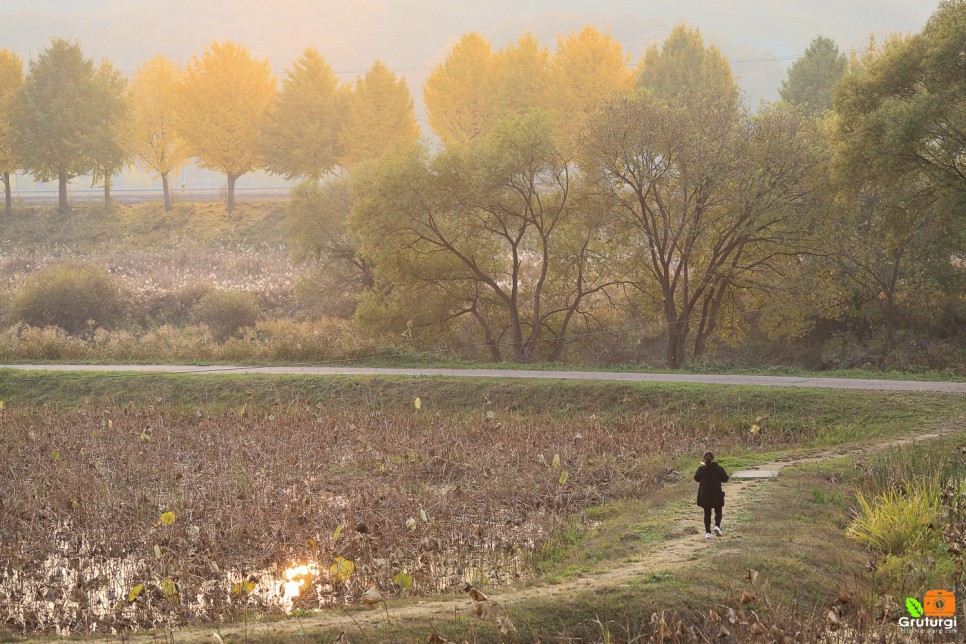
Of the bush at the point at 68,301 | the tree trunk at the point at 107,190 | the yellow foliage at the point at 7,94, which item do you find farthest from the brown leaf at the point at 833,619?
the yellow foliage at the point at 7,94

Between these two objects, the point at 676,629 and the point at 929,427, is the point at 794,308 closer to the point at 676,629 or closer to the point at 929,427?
the point at 929,427

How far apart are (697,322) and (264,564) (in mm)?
24111

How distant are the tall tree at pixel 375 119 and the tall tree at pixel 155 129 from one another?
10884 millimetres

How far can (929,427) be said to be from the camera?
2034 centimetres

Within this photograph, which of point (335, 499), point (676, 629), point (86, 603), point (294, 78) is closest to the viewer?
point (676, 629)

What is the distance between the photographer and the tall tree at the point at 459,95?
6694 cm

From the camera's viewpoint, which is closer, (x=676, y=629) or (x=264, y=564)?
(x=676, y=629)

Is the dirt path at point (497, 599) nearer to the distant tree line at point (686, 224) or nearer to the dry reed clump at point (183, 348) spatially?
the distant tree line at point (686, 224)

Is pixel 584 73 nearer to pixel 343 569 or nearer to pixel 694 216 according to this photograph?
pixel 694 216

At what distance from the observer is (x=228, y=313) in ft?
150

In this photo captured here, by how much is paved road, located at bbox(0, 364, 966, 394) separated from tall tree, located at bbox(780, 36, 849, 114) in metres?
32.4

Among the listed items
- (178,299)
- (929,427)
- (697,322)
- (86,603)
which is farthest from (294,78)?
(86,603)

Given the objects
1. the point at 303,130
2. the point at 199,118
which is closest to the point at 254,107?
the point at 199,118

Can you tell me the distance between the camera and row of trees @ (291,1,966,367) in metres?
28.4
